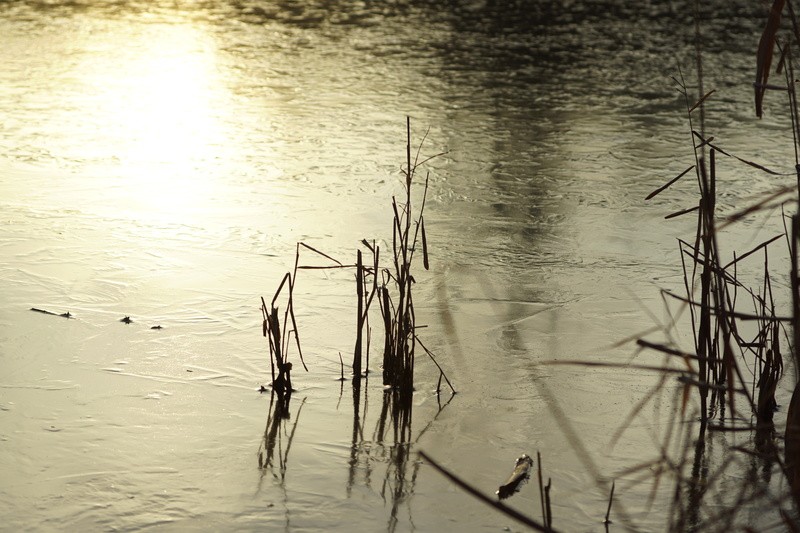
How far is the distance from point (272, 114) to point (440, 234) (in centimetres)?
194

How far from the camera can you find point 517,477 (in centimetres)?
236

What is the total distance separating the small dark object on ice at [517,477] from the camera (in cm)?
232

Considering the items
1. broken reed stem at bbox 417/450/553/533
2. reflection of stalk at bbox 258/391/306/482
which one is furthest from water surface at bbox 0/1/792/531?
broken reed stem at bbox 417/450/553/533

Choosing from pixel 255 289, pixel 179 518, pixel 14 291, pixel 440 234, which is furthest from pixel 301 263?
pixel 179 518

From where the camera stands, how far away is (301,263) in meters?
3.75

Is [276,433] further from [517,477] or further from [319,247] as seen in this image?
[319,247]

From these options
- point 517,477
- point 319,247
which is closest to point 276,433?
point 517,477

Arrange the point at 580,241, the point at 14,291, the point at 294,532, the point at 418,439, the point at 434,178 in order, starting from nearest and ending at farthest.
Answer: the point at 294,532 < the point at 418,439 < the point at 14,291 < the point at 580,241 < the point at 434,178

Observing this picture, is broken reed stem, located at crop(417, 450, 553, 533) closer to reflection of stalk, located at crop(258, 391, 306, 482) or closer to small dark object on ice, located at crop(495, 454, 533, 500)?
small dark object on ice, located at crop(495, 454, 533, 500)

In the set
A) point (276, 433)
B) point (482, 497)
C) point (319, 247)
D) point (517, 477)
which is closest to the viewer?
point (482, 497)

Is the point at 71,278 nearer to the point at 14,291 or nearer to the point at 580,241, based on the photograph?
the point at 14,291

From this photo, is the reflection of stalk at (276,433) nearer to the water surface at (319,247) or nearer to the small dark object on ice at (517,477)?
the water surface at (319,247)

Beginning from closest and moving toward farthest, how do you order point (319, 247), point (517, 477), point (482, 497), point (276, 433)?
point (482, 497) → point (517, 477) → point (276, 433) → point (319, 247)

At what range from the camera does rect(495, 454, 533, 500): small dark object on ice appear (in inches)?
91.4
